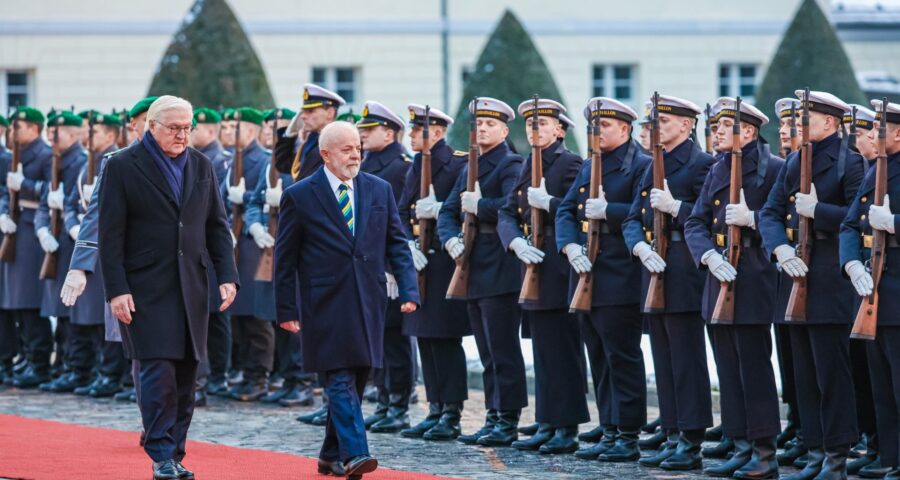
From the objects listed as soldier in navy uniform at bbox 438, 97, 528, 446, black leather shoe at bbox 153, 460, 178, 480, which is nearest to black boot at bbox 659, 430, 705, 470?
soldier in navy uniform at bbox 438, 97, 528, 446

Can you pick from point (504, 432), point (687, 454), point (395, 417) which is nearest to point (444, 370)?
point (395, 417)

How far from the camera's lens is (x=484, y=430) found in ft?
38.5

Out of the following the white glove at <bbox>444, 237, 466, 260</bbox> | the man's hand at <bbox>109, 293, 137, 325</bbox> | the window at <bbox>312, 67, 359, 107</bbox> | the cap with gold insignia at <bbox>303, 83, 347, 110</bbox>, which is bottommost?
the man's hand at <bbox>109, 293, 137, 325</bbox>

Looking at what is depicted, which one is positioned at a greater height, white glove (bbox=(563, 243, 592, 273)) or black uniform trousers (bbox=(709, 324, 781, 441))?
white glove (bbox=(563, 243, 592, 273))

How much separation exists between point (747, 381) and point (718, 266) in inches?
25.0

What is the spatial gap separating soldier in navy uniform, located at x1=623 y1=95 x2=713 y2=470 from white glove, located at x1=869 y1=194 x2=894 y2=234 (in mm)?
1427

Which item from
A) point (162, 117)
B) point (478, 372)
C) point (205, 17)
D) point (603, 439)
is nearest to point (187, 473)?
point (162, 117)

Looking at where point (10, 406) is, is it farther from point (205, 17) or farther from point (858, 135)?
point (205, 17)

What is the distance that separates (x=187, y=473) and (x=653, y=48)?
1103 inches

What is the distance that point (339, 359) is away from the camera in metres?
9.55

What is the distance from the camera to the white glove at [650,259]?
34.3 ft

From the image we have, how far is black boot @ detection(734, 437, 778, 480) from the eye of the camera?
1005 centimetres

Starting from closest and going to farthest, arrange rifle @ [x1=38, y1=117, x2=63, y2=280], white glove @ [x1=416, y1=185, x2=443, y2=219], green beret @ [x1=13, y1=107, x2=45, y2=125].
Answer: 1. white glove @ [x1=416, y1=185, x2=443, y2=219]
2. rifle @ [x1=38, y1=117, x2=63, y2=280]
3. green beret @ [x1=13, y1=107, x2=45, y2=125]

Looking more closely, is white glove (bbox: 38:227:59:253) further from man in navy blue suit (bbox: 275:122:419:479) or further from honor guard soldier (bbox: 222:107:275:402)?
man in navy blue suit (bbox: 275:122:419:479)
